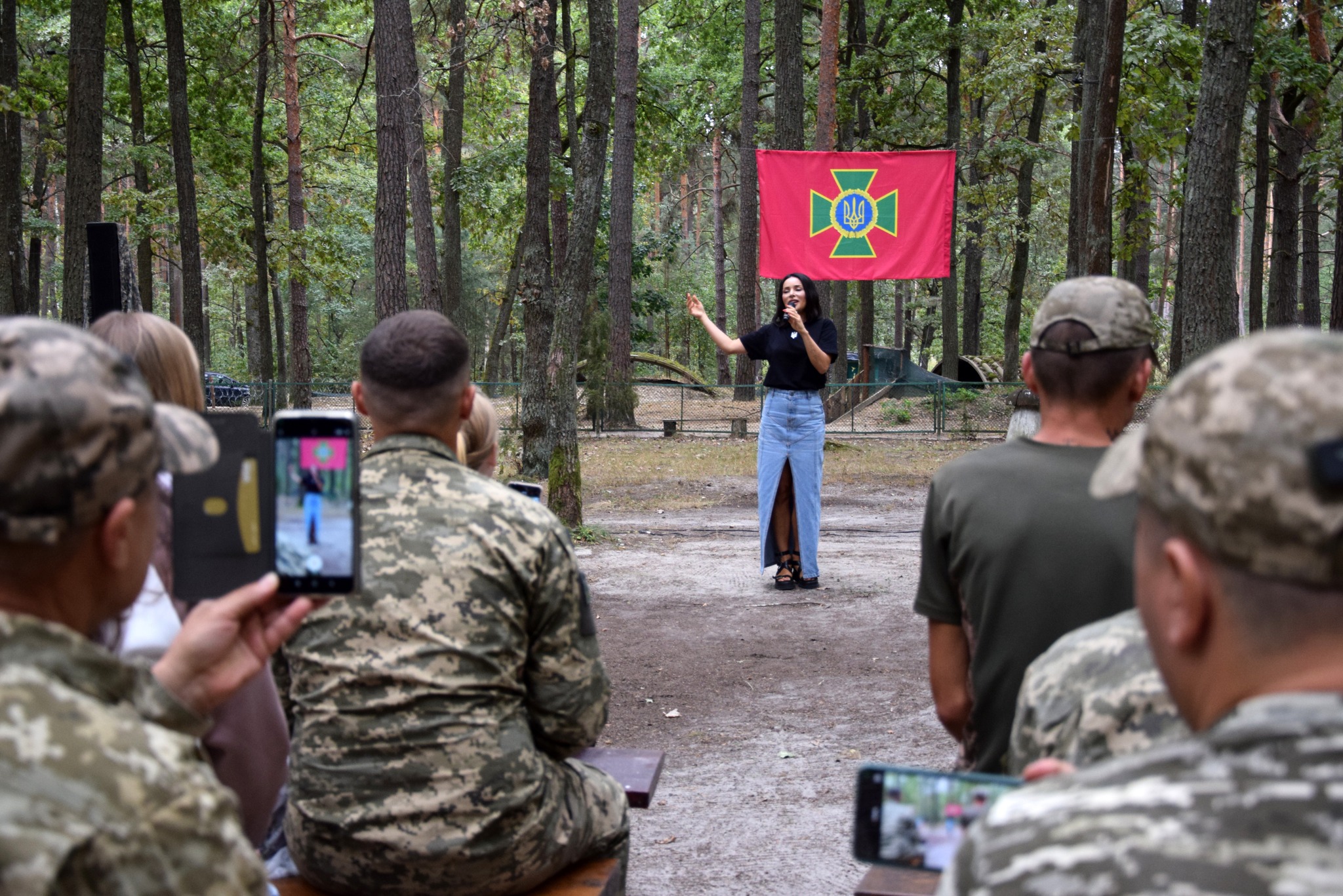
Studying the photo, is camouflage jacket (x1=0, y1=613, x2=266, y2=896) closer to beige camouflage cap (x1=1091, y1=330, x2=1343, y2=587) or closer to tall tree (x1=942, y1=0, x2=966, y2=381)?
beige camouflage cap (x1=1091, y1=330, x2=1343, y2=587)

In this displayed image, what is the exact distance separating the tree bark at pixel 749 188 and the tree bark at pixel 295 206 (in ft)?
28.4

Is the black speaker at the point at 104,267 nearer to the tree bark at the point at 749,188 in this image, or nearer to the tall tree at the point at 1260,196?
the tall tree at the point at 1260,196

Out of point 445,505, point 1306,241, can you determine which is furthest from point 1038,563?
point 1306,241

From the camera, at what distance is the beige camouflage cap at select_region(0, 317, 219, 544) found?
4.51 ft

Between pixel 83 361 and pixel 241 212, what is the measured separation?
26644mm

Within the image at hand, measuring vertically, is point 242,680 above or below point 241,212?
below

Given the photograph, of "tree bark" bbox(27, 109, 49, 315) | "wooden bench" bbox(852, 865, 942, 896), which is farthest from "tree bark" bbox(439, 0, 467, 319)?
"wooden bench" bbox(852, 865, 942, 896)

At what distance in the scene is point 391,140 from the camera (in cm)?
1191

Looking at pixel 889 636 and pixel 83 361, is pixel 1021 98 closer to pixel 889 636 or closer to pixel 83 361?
pixel 889 636

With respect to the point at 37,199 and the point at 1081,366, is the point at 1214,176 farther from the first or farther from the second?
the point at 37,199

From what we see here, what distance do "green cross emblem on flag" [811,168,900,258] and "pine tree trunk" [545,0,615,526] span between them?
4462mm

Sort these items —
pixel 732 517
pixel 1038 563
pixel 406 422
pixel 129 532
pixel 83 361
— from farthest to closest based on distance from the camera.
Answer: pixel 732 517
pixel 406 422
pixel 1038 563
pixel 129 532
pixel 83 361

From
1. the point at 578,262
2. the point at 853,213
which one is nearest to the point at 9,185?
the point at 578,262

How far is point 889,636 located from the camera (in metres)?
7.84
